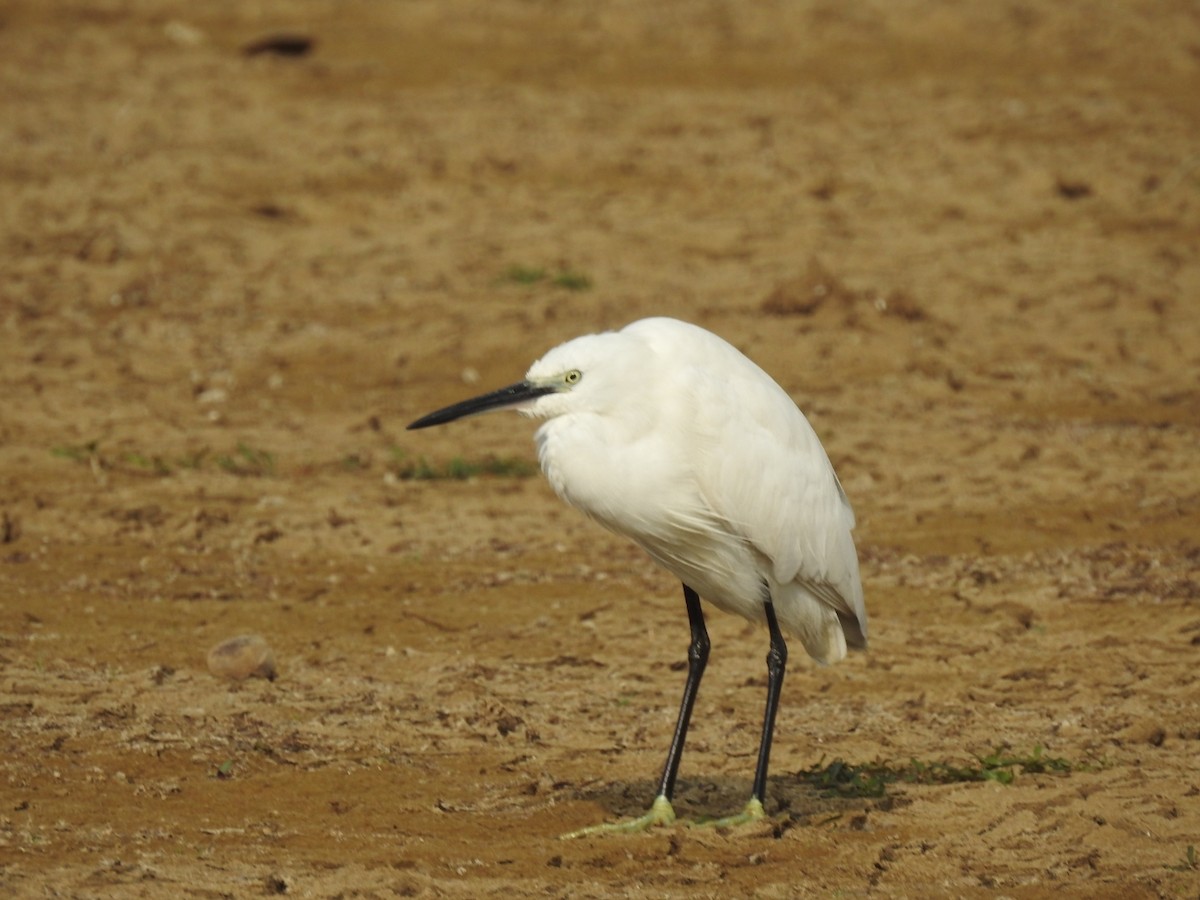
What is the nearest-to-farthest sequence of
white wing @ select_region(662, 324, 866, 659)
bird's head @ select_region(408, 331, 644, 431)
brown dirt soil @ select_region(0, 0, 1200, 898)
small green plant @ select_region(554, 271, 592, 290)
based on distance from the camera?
1. bird's head @ select_region(408, 331, 644, 431)
2. white wing @ select_region(662, 324, 866, 659)
3. brown dirt soil @ select_region(0, 0, 1200, 898)
4. small green plant @ select_region(554, 271, 592, 290)

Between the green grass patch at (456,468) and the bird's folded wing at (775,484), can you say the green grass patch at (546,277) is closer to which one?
the green grass patch at (456,468)

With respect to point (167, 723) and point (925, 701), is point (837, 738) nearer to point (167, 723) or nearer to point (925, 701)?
point (925, 701)

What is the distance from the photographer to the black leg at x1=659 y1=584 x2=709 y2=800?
14.7 feet

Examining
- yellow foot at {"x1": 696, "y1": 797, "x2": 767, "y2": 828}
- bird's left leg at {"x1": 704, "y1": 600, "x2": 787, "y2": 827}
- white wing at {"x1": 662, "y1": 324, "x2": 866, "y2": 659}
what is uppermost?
white wing at {"x1": 662, "y1": 324, "x2": 866, "y2": 659}

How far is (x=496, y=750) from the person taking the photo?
5027mm

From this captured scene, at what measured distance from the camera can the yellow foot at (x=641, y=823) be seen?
434cm

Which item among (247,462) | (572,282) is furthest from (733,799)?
(572,282)

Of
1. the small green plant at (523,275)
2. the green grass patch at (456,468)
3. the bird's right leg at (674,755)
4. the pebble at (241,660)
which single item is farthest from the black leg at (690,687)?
the small green plant at (523,275)

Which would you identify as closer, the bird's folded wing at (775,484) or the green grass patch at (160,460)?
the bird's folded wing at (775,484)

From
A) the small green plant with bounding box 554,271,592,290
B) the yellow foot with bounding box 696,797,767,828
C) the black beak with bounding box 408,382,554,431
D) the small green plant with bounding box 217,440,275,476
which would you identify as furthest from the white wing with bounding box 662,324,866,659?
the small green plant with bounding box 554,271,592,290

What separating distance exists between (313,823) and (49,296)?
637 cm

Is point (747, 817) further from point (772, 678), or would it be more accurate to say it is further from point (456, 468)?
point (456, 468)

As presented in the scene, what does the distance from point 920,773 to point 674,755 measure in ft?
2.52

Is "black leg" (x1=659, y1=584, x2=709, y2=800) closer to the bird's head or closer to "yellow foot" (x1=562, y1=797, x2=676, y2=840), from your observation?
"yellow foot" (x1=562, y1=797, x2=676, y2=840)
